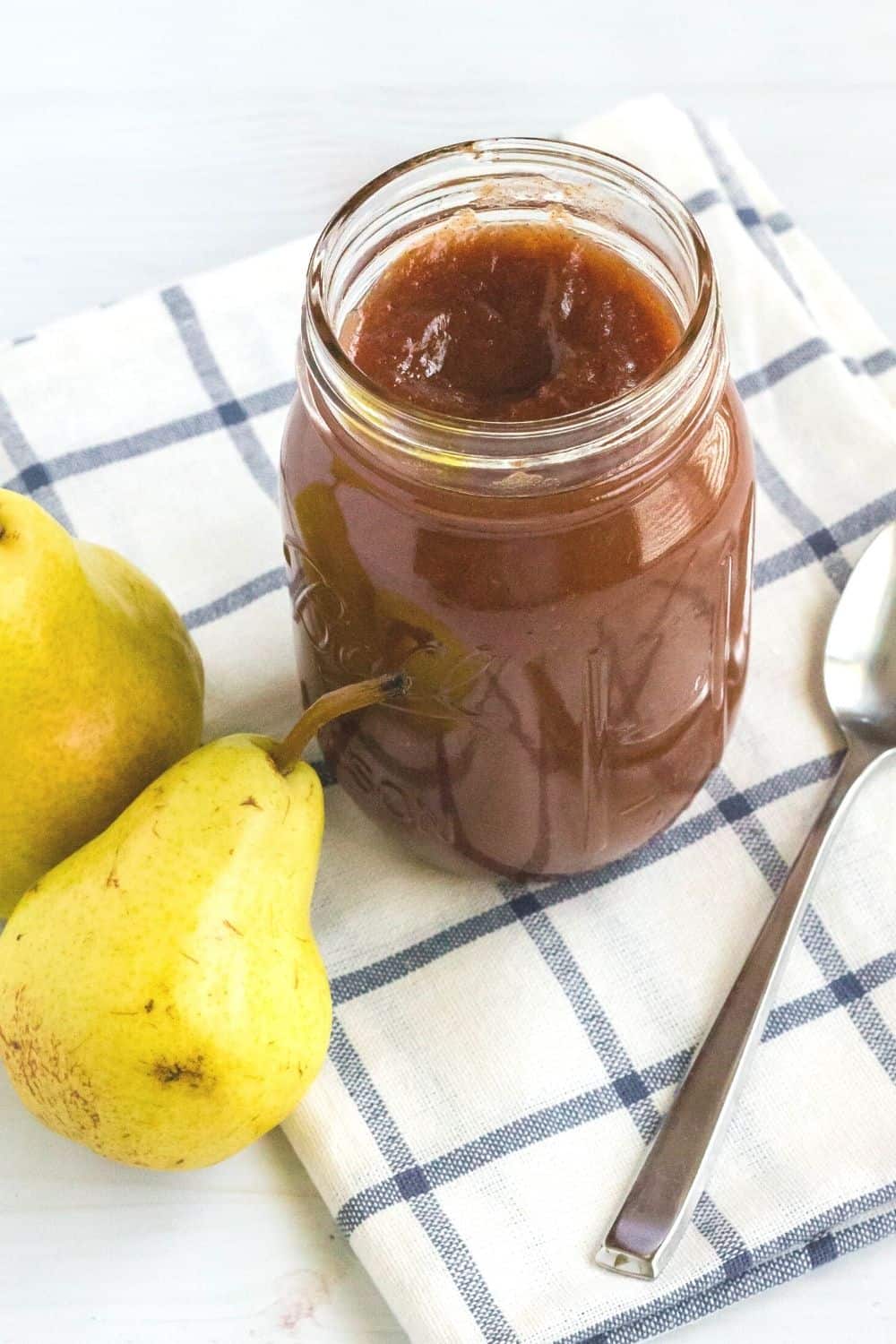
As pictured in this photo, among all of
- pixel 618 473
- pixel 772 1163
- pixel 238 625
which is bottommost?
pixel 772 1163

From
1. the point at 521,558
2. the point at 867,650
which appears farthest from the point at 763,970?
the point at 521,558

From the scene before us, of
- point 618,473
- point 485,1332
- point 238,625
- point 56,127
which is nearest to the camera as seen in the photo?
point 618,473

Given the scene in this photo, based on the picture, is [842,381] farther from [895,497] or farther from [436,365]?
[436,365]

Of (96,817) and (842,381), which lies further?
(842,381)

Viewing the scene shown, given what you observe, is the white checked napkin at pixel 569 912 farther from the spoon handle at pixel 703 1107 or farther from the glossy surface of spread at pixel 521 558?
the glossy surface of spread at pixel 521 558

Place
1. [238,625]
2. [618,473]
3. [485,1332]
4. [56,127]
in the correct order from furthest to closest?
[56,127] < [238,625] < [485,1332] < [618,473]

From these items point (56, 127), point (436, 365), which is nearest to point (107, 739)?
point (436, 365)

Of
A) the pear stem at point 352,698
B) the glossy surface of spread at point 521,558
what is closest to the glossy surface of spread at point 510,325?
the glossy surface of spread at point 521,558

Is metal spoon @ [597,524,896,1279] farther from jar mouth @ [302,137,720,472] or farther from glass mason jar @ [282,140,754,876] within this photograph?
jar mouth @ [302,137,720,472]
